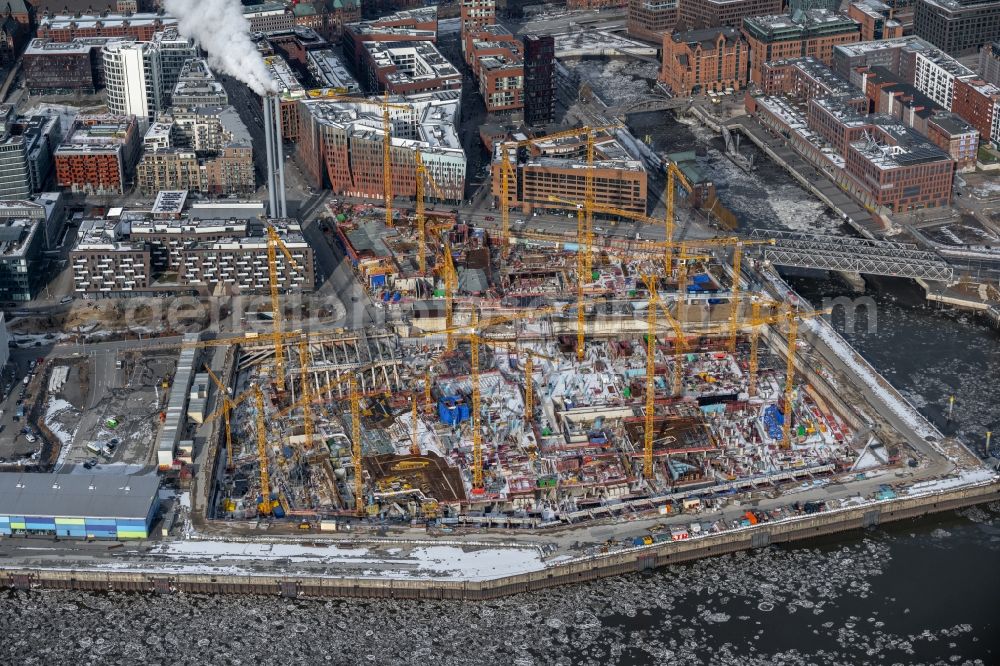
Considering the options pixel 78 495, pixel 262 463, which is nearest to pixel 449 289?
pixel 262 463

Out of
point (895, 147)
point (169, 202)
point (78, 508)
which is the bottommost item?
point (78, 508)

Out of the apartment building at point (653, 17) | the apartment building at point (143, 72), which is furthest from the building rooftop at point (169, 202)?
the apartment building at point (653, 17)

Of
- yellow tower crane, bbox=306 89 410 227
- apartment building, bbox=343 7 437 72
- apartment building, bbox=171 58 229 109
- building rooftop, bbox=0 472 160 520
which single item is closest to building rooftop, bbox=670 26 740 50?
apartment building, bbox=343 7 437 72

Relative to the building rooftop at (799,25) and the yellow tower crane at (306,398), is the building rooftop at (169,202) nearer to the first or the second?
the yellow tower crane at (306,398)

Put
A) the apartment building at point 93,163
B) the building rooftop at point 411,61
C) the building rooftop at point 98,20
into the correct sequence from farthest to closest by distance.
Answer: the building rooftop at point 98,20
the building rooftop at point 411,61
the apartment building at point 93,163

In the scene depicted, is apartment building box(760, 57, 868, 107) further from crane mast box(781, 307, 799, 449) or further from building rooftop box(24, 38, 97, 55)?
building rooftop box(24, 38, 97, 55)

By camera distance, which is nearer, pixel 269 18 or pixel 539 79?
pixel 539 79

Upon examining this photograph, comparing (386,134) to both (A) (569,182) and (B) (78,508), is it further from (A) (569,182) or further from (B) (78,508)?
(B) (78,508)
